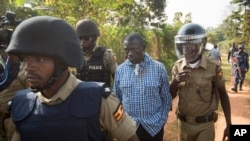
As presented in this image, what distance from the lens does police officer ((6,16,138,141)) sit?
1759 mm

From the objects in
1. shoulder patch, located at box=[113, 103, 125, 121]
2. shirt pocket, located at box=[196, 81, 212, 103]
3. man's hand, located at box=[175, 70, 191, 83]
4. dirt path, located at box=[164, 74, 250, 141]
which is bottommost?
dirt path, located at box=[164, 74, 250, 141]

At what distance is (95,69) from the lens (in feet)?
12.8

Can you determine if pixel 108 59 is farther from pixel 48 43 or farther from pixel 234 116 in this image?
pixel 234 116

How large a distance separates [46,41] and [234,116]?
26.2ft

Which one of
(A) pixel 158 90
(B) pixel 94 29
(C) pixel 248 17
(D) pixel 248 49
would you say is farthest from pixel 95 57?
(D) pixel 248 49

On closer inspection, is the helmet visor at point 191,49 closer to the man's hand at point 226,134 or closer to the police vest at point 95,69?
the man's hand at point 226,134

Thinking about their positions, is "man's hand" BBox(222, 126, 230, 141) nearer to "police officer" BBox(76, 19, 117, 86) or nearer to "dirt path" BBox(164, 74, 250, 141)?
"police officer" BBox(76, 19, 117, 86)

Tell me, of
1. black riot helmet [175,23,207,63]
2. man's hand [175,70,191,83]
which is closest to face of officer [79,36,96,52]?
black riot helmet [175,23,207,63]

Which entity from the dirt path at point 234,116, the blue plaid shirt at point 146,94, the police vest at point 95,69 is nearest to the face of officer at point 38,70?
the blue plaid shirt at point 146,94

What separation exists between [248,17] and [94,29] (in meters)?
28.5

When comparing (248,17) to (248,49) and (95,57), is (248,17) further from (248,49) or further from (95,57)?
(95,57)

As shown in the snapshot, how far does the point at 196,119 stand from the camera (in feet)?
11.5

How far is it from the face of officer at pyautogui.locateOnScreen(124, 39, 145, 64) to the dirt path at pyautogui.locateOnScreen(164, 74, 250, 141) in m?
3.54

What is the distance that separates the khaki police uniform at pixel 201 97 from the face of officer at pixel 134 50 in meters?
0.57
